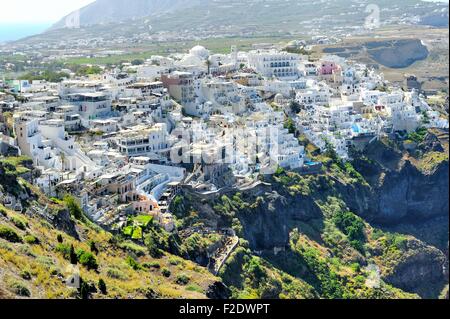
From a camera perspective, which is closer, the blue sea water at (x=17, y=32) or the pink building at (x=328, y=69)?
the pink building at (x=328, y=69)

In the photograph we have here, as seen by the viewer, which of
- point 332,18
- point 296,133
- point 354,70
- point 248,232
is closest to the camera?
point 248,232

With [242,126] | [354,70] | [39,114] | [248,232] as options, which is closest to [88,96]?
[39,114]

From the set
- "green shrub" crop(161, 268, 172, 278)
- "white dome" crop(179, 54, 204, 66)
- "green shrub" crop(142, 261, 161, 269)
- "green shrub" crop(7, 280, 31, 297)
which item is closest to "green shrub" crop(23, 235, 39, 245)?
"green shrub" crop(142, 261, 161, 269)

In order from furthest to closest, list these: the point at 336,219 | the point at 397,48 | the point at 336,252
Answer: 1. the point at 397,48
2. the point at 336,219
3. the point at 336,252

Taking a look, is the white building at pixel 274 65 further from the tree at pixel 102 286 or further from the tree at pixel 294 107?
the tree at pixel 102 286

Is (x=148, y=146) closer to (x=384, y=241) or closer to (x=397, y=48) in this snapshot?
(x=384, y=241)

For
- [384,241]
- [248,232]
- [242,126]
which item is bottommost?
[384,241]

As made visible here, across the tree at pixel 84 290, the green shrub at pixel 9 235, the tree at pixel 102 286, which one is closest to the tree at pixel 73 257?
the green shrub at pixel 9 235
